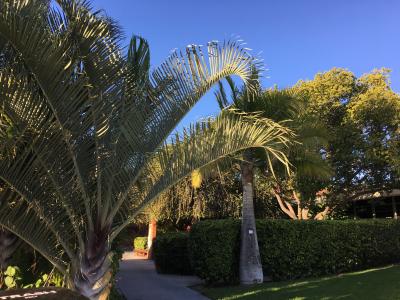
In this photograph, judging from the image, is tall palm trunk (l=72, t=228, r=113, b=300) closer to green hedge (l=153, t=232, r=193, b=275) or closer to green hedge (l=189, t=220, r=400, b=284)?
green hedge (l=189, t=220, r=400, b=284)

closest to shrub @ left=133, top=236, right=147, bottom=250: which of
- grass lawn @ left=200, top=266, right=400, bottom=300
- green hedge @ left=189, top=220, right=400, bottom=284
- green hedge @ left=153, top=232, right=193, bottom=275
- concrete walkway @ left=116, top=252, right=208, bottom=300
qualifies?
concrete walkway @ left=116, top=252, right=208, bottom=300

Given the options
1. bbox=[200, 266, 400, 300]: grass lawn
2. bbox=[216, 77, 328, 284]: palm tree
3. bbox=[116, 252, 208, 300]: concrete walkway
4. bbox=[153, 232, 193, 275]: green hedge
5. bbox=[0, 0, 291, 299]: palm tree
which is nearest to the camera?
bbox=[0, 0, 291, 299]: palm tree

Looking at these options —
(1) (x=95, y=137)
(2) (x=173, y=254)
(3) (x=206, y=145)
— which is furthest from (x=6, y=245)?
(2) (x=173, y=254)

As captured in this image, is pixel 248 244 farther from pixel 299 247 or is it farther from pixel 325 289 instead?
pixel 325 289

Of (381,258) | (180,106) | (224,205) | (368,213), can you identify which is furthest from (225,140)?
(368,213)

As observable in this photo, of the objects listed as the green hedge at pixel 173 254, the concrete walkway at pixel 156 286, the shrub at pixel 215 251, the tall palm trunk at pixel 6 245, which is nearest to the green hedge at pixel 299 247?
the shrub at pixel 215 251

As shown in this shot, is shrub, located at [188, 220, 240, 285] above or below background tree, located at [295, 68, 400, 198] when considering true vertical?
below

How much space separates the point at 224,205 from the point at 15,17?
18.2 metres

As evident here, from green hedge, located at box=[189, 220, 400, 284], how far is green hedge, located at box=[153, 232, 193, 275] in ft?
12.2

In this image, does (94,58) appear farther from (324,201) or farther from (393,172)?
(324,201)

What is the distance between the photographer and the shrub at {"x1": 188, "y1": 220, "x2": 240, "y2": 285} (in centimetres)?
1325

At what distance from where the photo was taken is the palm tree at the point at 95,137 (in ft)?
18.0

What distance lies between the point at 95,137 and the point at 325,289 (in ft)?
25.3

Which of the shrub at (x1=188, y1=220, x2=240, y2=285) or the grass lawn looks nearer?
the grass lawn
